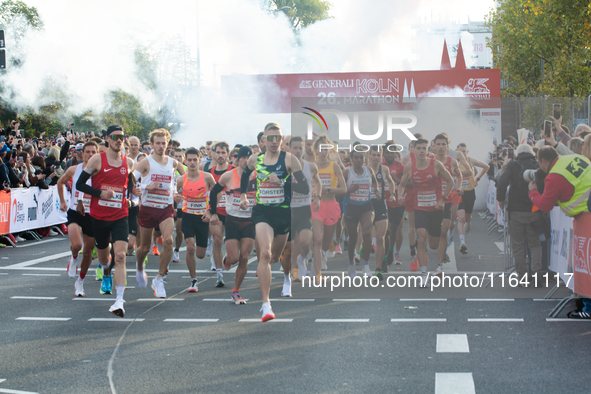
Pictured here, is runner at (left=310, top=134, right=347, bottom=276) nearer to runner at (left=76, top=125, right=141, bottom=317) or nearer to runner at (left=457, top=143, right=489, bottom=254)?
runner at (left=76, top=125, right=141, bottom=317)

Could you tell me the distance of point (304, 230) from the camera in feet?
30.1

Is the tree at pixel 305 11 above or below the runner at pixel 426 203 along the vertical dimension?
above

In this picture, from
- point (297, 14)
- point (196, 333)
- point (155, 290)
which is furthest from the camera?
point (297, 14)

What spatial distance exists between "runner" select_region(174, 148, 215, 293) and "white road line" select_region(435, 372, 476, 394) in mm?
4730

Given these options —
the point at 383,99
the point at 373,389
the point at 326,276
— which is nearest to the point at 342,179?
the point at 326,276

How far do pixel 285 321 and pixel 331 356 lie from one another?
1545 millimetres

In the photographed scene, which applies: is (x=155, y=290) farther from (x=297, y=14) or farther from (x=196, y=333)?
(x=297, y=14)

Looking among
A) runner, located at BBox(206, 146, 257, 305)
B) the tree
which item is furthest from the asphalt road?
the tree

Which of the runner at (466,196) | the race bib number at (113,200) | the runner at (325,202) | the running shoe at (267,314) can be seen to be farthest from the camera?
the runner at (466,196)

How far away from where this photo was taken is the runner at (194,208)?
9.37m

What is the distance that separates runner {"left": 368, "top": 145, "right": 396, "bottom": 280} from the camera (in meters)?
10.1

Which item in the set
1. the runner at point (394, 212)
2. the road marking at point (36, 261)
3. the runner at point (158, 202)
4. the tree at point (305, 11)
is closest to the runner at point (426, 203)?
the runner at point (394, 212)

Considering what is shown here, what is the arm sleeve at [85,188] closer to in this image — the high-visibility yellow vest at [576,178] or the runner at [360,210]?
the runner at [360,210]

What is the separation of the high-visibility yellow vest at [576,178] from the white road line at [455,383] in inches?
105
